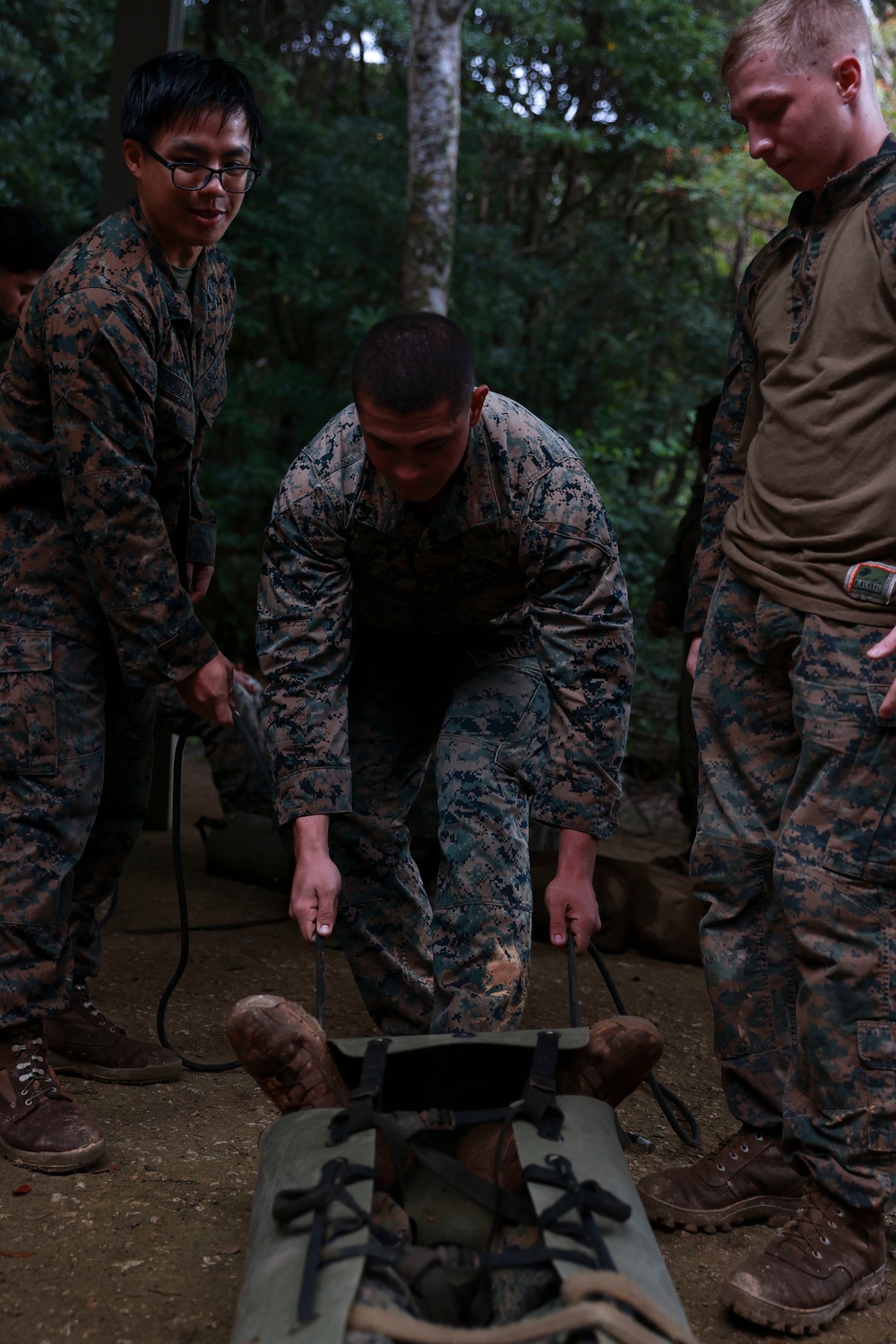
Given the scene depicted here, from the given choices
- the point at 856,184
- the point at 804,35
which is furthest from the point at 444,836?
the point at 804,35

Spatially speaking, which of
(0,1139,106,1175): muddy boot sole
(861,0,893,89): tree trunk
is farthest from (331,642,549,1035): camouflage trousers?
(861,0,893,89): tree trunk

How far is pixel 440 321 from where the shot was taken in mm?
2428

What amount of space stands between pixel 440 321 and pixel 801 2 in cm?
85

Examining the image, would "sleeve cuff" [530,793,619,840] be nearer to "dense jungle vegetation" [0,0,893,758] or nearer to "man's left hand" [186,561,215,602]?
"man's left hand" [186,561,215,602]

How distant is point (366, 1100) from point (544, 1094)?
0.86 feet

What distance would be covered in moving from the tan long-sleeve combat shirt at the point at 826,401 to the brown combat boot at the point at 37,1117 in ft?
5.52

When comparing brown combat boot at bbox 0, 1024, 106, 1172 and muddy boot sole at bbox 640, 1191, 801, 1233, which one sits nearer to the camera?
muddy boot sole at bbox 640, 1191, 801, 1233

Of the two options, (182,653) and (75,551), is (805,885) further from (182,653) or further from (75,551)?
(75,551)

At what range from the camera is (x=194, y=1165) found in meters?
2.55

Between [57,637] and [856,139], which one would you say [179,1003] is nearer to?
[57,637]

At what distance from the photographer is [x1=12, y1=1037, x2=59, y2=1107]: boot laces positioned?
2.55 metres

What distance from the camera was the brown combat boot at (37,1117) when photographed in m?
2.46

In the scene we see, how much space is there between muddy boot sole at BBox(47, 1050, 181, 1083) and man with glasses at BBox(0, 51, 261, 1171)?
0.35 m

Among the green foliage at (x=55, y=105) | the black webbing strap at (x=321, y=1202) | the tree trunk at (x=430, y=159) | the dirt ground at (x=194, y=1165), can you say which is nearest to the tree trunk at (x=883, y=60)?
the tree trunk at (x=430, y=159)
